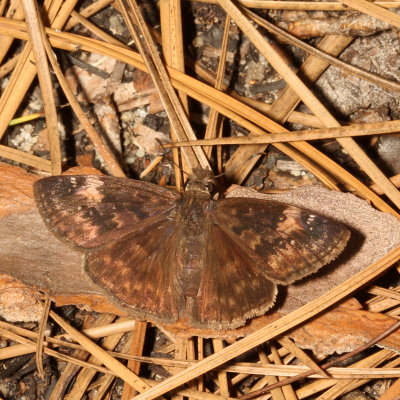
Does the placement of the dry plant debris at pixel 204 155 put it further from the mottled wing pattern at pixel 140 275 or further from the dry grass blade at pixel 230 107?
the mottled wing pattern at pixel 140 275

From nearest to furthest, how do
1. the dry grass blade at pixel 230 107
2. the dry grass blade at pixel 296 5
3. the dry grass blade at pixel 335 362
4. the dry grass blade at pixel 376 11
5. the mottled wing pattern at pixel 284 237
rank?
1. the mottled wing pattern at pixel 284 237
2. the dry grass blade at pixel 335 362
3. the dry grass blade at pixel 376 11
4. the dry grass blade at pixel 230 107
5. the dry grass blade at pixel 296 5

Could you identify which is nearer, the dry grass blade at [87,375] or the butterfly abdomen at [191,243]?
the butterfly abdomen at [191,243]

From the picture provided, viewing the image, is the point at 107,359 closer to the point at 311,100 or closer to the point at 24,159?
the point at 24,159

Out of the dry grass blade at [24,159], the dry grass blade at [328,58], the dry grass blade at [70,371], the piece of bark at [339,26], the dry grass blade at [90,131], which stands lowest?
the dry grass blade at [70,371]

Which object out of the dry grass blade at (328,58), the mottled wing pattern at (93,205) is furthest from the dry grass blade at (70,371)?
the dry grass blade at (328,58)

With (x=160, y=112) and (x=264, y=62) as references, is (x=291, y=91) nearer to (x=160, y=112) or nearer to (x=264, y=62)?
(x=264, y=62)

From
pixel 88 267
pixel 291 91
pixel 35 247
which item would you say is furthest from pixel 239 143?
pixel 35 247

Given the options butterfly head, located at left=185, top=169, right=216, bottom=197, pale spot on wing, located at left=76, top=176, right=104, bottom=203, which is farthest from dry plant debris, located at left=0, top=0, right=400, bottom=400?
pale spot on wing, located at left=76, top=176, right=104, bottom=203

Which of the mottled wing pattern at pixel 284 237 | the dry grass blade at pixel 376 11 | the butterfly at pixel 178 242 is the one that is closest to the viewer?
the mottled wing pattern at pixel 284 237
